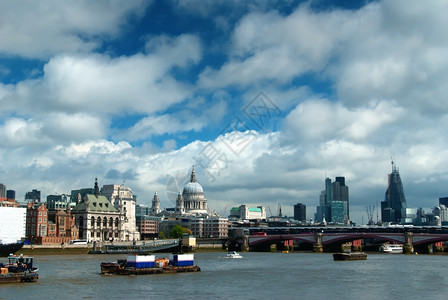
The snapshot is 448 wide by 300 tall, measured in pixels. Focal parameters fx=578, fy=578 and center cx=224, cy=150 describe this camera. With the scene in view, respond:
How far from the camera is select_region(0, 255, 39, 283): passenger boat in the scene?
6950 centimetres

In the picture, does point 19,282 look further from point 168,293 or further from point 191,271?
point 191,271

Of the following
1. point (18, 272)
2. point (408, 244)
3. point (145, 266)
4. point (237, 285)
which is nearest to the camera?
point (237, 285)

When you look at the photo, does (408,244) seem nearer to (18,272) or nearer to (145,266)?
(145,266)

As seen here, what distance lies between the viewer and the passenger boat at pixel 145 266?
266 ft

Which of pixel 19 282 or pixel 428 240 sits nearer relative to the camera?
pixel 19 282

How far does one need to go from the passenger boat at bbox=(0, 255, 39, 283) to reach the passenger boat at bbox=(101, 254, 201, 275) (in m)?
11.4

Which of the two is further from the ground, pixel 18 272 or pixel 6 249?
pixel 18 272

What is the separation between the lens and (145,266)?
8244cm

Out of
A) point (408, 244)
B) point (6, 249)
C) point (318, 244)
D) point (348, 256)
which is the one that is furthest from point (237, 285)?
point (318, 244)

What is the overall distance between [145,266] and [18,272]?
1796 cm

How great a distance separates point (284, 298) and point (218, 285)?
13.5m

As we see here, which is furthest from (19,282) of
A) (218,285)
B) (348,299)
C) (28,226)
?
(28,226)

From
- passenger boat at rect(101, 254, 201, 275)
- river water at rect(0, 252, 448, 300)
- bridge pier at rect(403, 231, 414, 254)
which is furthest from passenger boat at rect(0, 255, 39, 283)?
bridge pier at rect(403, 231, 414, 254)

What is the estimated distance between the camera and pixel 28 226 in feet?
603
